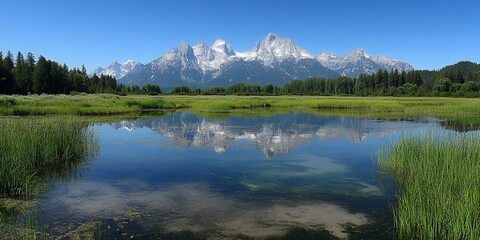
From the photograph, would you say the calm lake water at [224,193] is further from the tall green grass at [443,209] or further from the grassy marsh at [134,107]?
the grassy marsh at [134,107]

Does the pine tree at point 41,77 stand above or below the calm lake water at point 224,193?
above

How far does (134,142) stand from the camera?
28.4 m

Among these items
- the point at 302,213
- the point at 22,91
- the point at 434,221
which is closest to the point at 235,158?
the point at 302,213

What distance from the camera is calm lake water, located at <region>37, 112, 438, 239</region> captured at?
1060 centimetres

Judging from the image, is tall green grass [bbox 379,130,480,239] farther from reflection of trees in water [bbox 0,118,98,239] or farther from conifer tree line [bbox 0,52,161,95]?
conifer tree line [bbox 0,52,161,95]

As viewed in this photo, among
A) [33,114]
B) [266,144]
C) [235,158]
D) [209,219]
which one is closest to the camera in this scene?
[209,219]

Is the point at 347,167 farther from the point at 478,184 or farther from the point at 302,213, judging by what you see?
the point at 478,184

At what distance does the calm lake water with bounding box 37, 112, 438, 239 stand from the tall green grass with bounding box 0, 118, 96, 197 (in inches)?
38.3

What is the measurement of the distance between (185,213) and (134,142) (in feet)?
58.8

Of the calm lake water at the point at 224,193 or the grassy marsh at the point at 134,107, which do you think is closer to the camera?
the calm lake water at the point at 224,193

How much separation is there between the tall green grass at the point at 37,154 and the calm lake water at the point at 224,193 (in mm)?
972

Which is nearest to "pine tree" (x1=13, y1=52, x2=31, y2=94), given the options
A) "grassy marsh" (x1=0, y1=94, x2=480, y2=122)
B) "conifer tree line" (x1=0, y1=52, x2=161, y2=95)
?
"conifer tree line" (x1=0, y1=52, x2=161, y2=95)

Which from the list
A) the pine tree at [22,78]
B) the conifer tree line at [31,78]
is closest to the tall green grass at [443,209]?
the conifer tree line at [31,78]

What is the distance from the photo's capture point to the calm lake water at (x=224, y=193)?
34.8 ft
